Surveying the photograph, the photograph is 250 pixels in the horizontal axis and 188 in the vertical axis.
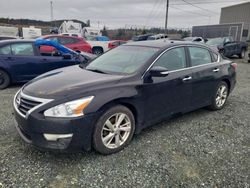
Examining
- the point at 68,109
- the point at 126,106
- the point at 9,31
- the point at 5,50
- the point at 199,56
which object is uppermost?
the point at 9,31

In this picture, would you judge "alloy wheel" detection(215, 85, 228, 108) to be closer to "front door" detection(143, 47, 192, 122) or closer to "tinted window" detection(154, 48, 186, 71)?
"front door" detection(143, 47, 192, 122)

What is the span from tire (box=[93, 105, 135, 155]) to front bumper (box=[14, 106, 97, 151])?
131mm

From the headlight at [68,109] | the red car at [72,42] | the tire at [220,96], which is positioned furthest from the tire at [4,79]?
the tire at [220,96]

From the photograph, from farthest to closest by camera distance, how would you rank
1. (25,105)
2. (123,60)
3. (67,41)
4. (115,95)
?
(67,41) → (123,60) → (115,95) → (25,105)

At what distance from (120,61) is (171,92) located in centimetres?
98

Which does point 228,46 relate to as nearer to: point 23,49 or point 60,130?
point 23,49

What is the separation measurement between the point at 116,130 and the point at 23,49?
4.80 metres

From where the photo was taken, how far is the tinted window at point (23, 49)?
647 centimetres

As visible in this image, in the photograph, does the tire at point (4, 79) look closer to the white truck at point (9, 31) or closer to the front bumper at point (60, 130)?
the front bumper at point (60, 130)

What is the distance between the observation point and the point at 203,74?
14.0 ft

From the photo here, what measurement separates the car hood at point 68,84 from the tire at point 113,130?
0.38 metres

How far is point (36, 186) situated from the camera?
8.07 ft

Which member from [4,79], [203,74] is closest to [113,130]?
[203,74]

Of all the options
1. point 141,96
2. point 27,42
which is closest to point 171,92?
point 141,96
